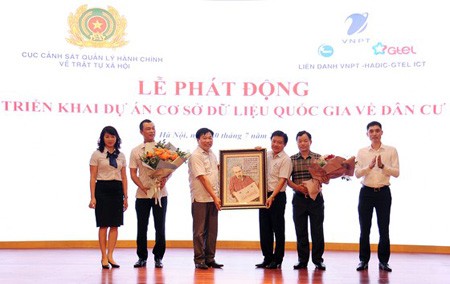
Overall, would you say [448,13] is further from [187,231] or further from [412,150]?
[187,231]

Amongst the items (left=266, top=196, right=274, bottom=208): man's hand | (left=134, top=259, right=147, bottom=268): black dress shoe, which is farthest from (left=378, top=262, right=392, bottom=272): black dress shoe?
(left=134, top=259, right=147, bottom=268): black dress shoe

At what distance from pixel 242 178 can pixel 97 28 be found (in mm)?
2864

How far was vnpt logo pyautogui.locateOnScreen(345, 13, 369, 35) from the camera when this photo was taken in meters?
8.08

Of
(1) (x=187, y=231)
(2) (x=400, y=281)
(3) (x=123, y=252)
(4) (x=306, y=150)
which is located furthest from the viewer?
(1) (x=187, y=231)

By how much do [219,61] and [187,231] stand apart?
2.03 meters

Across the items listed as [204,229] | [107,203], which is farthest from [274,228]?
[107,203]

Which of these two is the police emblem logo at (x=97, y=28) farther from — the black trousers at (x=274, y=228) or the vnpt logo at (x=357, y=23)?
the black trousers at (x=274, y=228)

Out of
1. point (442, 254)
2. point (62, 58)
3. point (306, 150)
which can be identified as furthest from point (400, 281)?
point (62, 58)

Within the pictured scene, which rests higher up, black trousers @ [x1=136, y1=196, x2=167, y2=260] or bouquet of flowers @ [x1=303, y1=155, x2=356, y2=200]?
bouquet of flowers @ [x1=303, y1=155, x2=356, y2=200]

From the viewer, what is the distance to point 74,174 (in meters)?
7.98

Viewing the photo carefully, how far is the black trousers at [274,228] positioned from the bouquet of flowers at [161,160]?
92 centimetres

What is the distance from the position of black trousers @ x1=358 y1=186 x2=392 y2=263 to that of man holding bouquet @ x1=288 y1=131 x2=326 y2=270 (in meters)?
0.37

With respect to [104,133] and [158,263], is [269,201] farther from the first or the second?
[104,133]

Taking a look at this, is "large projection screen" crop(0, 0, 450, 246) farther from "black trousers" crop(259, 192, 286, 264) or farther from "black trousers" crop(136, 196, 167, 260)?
"black trousers" crop(259, 192, 286, 264)
